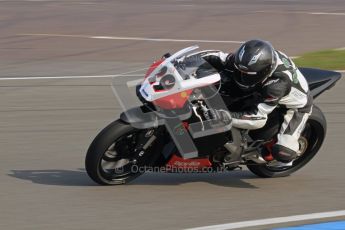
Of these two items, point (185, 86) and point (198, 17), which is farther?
point (198, 17)

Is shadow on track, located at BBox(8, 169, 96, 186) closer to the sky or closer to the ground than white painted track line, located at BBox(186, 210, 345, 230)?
closer to the ground

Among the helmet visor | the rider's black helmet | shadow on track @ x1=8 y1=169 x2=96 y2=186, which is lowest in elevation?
shadow on track @ x1=8 y1=169 x2=96 y2=186

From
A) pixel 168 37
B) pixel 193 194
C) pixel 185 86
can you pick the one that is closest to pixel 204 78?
pixel 185 86

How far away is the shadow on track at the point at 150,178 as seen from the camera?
26.7 feet

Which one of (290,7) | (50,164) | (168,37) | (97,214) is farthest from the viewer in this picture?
(290,7)

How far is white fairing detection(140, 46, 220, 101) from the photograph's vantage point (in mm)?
7395

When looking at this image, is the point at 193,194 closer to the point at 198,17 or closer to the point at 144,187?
the point at 144,187

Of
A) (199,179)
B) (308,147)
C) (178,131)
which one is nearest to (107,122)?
(199,179)

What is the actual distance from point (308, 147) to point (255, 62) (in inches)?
52.9

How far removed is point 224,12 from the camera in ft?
77.0

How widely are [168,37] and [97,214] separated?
12667 millimetres

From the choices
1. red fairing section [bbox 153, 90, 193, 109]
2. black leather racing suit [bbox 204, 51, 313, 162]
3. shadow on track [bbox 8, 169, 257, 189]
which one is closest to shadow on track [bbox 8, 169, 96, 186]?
shadow on track [bbox 8, 169, 257, 189]

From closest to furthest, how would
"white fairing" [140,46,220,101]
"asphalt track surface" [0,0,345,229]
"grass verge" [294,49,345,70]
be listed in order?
"asphalt track surface" [0,0,345,229] < "white fairing" [140,46,220,101] < "grass verge" [294,49,345,70]

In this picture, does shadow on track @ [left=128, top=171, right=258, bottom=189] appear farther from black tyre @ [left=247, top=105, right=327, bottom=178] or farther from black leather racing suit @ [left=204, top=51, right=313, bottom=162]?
black leather racing suit @ [left=204, top=51, right=313, bottom=162]
